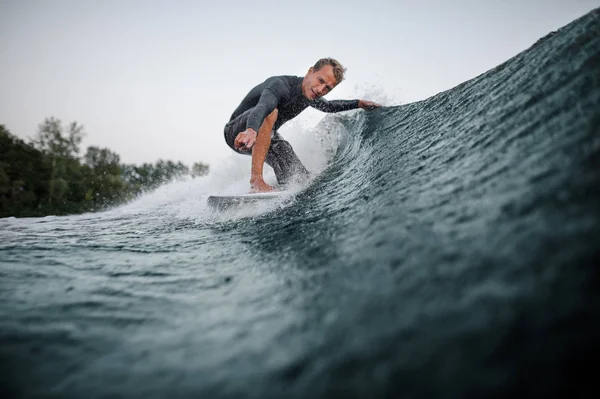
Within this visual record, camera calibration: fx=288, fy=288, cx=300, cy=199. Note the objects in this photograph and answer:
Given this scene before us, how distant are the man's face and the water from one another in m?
1.83

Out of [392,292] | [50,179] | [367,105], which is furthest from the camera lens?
[50,179]

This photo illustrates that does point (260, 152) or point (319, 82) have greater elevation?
point (319, 82)

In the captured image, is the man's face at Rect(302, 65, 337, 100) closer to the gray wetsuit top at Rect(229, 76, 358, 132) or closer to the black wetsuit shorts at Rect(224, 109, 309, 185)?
the gray wetsuit top at Rect(229, 76, 358, 132)

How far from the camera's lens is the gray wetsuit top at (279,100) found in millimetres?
2828

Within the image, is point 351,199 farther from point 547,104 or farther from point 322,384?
point 322,384

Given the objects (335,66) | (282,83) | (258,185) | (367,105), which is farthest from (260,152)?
(367,105)

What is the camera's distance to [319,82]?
3125 mm

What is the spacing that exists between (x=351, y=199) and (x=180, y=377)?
1391 mm

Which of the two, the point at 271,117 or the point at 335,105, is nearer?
the point at 271,117

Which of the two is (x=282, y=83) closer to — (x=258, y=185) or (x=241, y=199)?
(x=258, y=185)

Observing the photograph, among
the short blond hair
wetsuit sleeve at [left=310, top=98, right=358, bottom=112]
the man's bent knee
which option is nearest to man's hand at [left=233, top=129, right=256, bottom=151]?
the man's bent knee

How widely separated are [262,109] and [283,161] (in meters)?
0.98

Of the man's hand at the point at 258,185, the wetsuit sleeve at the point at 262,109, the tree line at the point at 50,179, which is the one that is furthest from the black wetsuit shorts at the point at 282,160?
the tree line at the point at 50,179

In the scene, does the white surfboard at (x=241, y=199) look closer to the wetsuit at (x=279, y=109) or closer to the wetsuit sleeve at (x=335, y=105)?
the wetsuit at (x=279, y=109)
